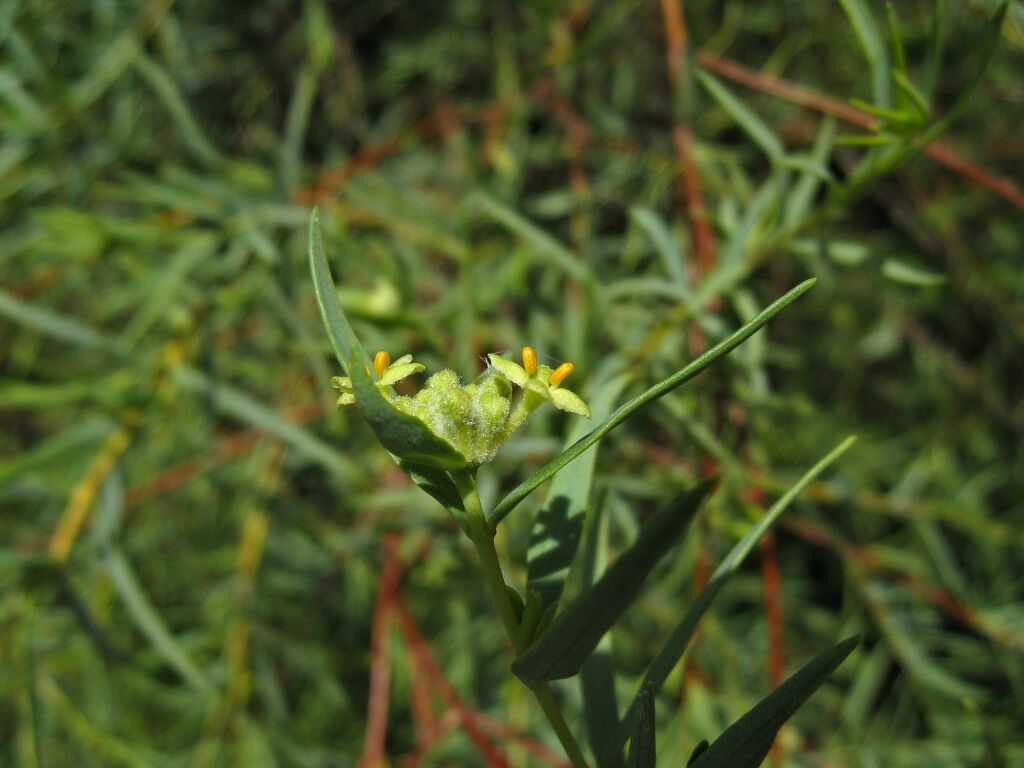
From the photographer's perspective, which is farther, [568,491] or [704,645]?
[704,645]

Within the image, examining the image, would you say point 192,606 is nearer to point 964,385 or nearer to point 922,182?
point 964,385

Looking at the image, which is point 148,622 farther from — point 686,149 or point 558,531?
point 686,149

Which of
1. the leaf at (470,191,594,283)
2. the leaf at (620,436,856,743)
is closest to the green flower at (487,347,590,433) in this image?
the leaf at (620,436,856,743)

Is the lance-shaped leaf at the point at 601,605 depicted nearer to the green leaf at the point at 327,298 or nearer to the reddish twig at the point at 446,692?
the green leaf at the point at 327,298

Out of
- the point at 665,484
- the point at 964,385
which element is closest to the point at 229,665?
the point at 665,484

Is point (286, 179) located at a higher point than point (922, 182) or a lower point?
higher

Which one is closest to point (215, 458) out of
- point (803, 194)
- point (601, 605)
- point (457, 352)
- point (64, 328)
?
point (64, 328)
